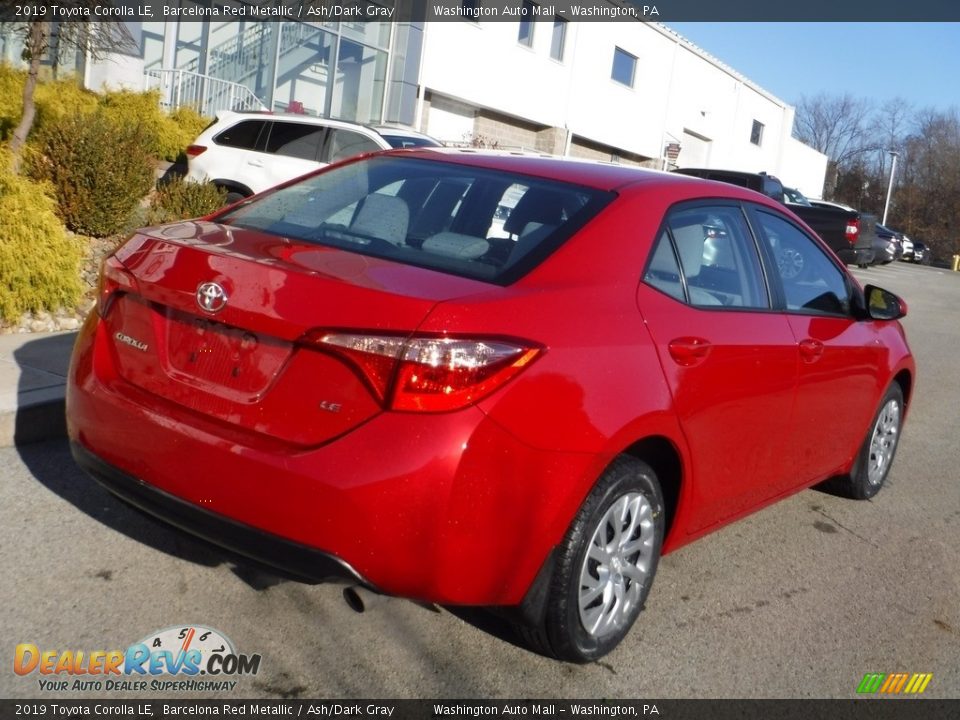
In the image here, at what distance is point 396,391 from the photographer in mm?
2875

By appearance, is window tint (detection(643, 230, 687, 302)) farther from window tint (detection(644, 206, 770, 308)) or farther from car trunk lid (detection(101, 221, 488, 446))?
car trunk lid (detection(101, 221, 488, 446))

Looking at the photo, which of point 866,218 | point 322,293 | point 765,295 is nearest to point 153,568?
point 322,293

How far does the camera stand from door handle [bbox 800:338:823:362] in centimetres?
444

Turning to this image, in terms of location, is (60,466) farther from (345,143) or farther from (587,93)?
(587,93)

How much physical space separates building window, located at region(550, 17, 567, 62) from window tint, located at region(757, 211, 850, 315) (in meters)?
24.2

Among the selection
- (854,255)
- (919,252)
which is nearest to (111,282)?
(854,255)

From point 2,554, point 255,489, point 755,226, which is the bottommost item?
point 2,554

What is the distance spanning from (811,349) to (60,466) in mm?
3398

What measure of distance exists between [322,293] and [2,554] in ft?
6.11

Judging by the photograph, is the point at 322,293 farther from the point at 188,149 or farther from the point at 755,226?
the point at 188,149

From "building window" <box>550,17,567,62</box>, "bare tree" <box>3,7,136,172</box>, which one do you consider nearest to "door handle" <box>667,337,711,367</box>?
"bare tree" <box>3,7,136,172</box>

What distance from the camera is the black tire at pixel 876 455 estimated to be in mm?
5582

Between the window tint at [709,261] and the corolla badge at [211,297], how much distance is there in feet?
4.64

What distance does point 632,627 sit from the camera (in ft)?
12.8
